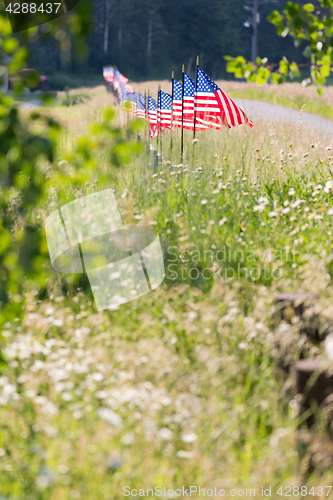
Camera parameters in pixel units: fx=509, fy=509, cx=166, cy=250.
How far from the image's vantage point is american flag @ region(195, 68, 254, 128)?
6.27 m

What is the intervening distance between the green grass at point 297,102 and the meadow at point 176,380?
8.56 meters

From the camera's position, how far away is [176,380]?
249 cm

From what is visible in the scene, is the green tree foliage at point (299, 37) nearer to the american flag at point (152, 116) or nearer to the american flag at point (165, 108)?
the american flag at point (165, 108)

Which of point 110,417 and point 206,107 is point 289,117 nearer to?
point 206,107

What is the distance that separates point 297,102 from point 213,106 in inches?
588

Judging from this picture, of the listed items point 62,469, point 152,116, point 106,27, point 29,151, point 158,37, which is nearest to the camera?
point 29,151

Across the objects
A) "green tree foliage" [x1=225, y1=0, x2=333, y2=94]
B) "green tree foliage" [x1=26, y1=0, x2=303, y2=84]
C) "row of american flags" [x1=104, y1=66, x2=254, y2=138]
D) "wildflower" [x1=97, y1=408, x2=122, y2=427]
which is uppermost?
"green tree foliage" [x1=225, y1=0, x2=333, y2=94]

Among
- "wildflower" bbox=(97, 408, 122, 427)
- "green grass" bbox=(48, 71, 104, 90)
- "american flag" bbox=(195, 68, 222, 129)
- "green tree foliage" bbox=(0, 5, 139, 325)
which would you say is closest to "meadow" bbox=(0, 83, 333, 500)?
"wildflower" bbox=(97, 408, 122, 427)

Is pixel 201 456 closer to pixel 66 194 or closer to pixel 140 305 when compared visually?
pixel 140 305

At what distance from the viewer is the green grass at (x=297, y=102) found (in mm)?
14695

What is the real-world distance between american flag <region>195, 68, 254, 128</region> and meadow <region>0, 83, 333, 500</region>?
2433 millimetres

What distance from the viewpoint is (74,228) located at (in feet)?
14.5

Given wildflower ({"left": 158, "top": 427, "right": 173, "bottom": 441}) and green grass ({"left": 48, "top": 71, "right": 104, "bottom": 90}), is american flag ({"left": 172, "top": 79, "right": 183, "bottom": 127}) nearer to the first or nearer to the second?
wildflower ({"left": 158, "top": 427, "right": 173, "bottom": 441})

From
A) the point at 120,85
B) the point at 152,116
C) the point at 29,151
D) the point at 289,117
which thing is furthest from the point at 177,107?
the point at 120,85
